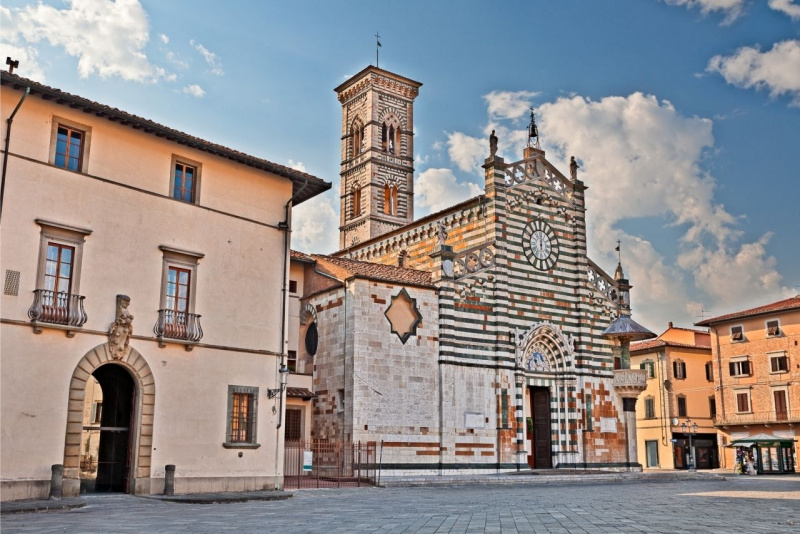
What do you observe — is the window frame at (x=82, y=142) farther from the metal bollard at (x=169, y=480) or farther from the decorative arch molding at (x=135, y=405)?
the metal bollard at (x=169, y=480)

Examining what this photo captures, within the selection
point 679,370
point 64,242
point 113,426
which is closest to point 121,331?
point 64,242

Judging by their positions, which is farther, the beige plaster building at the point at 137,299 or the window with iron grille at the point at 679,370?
the window with iron grille at the point at 679,370

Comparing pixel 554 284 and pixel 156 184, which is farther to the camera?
pixel 554 284

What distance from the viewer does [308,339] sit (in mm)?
30422

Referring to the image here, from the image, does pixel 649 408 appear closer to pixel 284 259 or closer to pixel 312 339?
pixel 312 339

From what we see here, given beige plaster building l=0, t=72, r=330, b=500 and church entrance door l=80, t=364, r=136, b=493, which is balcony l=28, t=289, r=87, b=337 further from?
church entrance door l=80, t=364, r=136, b=493

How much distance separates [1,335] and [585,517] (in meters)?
12.5

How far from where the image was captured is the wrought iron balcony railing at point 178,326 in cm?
1939

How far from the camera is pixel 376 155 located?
161ft

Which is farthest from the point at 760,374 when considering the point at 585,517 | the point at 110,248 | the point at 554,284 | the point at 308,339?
the point at 110,248

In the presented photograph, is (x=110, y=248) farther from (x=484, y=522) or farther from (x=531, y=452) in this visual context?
(x=531, y=452)

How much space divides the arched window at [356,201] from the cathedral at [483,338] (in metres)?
10.4

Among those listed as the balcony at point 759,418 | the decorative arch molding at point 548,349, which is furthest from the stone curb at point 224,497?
the balcony at point 759,418

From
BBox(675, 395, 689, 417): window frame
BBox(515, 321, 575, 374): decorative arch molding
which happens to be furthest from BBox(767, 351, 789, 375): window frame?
BBox(515, 321, 575, 374): decorative arch molding
